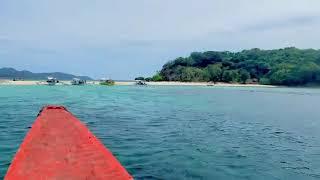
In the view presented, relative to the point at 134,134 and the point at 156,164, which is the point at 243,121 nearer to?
the point at 134,134

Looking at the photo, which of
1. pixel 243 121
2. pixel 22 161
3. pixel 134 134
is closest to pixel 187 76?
pixel 243 121

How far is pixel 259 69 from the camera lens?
183m

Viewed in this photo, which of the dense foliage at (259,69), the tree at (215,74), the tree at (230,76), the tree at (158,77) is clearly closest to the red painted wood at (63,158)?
the dense foliage at (259,69)

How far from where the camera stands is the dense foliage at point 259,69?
540 ft

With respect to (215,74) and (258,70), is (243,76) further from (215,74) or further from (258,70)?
(215,74)

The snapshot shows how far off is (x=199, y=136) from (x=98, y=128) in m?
6.69

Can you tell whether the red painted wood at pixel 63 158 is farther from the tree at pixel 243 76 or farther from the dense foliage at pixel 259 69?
the tree at pixel 243 76

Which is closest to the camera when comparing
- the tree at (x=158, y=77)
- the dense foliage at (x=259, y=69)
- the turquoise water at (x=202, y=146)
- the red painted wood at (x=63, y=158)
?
the red painted wood at (x=63, y=158)

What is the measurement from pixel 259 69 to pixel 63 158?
183 metres

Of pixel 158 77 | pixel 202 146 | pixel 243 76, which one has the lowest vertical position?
pixel 202 146

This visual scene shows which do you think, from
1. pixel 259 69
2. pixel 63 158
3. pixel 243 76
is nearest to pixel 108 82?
pixel 243 76

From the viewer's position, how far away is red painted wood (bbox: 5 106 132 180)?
17.1 ft

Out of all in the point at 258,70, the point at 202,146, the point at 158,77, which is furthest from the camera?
the point at 158,77

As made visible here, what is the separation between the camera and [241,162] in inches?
651
